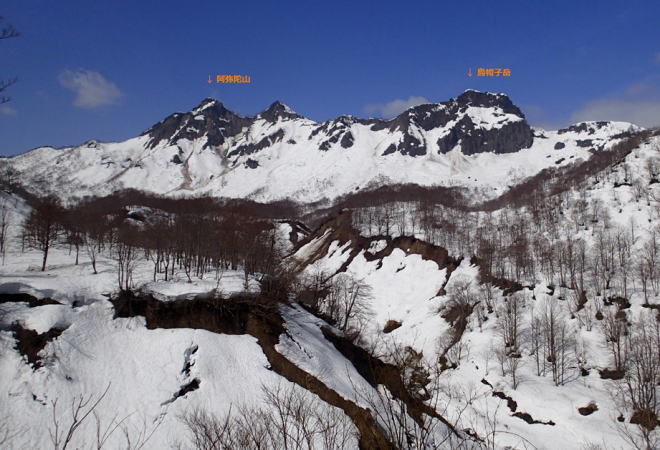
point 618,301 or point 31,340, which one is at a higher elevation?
point 31,340

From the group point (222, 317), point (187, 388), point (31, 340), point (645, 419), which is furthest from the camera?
point (222, 317)

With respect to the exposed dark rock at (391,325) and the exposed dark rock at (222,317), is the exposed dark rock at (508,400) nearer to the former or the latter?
the exposed dark rock at (391,325)

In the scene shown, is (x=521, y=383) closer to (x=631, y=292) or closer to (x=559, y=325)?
(x=559, y=325)

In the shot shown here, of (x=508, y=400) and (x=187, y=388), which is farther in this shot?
(x=508, y=400)

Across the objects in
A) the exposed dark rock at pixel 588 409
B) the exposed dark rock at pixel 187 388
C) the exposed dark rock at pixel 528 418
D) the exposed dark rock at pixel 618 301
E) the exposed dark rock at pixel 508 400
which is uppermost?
the exposed dark rock at pixel 618 301

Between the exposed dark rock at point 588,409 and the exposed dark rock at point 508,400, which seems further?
the exposed dark rock at point 508,400

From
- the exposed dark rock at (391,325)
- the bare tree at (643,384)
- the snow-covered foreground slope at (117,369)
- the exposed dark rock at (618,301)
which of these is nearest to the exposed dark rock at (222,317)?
the snow-covered foreground slope at (117,369)

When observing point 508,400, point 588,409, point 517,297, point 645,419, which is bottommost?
point 508,400

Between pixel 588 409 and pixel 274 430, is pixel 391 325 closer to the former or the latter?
pixel 588 409

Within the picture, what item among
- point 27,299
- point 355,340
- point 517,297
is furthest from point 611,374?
point 27,299

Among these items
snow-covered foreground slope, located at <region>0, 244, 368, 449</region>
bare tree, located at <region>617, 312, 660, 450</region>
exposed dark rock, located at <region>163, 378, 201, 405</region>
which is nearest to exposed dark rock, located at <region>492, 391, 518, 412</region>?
bare tree, located at <region>617, 312, 660, 450</region>

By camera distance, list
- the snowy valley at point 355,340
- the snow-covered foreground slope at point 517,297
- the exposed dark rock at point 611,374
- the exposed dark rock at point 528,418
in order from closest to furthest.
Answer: the snowy valley at point 355,340 → the exposed dark rock at point 528,418 → the snow-covered foreground slope at point 517,297 → the exposed dark rock at point 611,374
